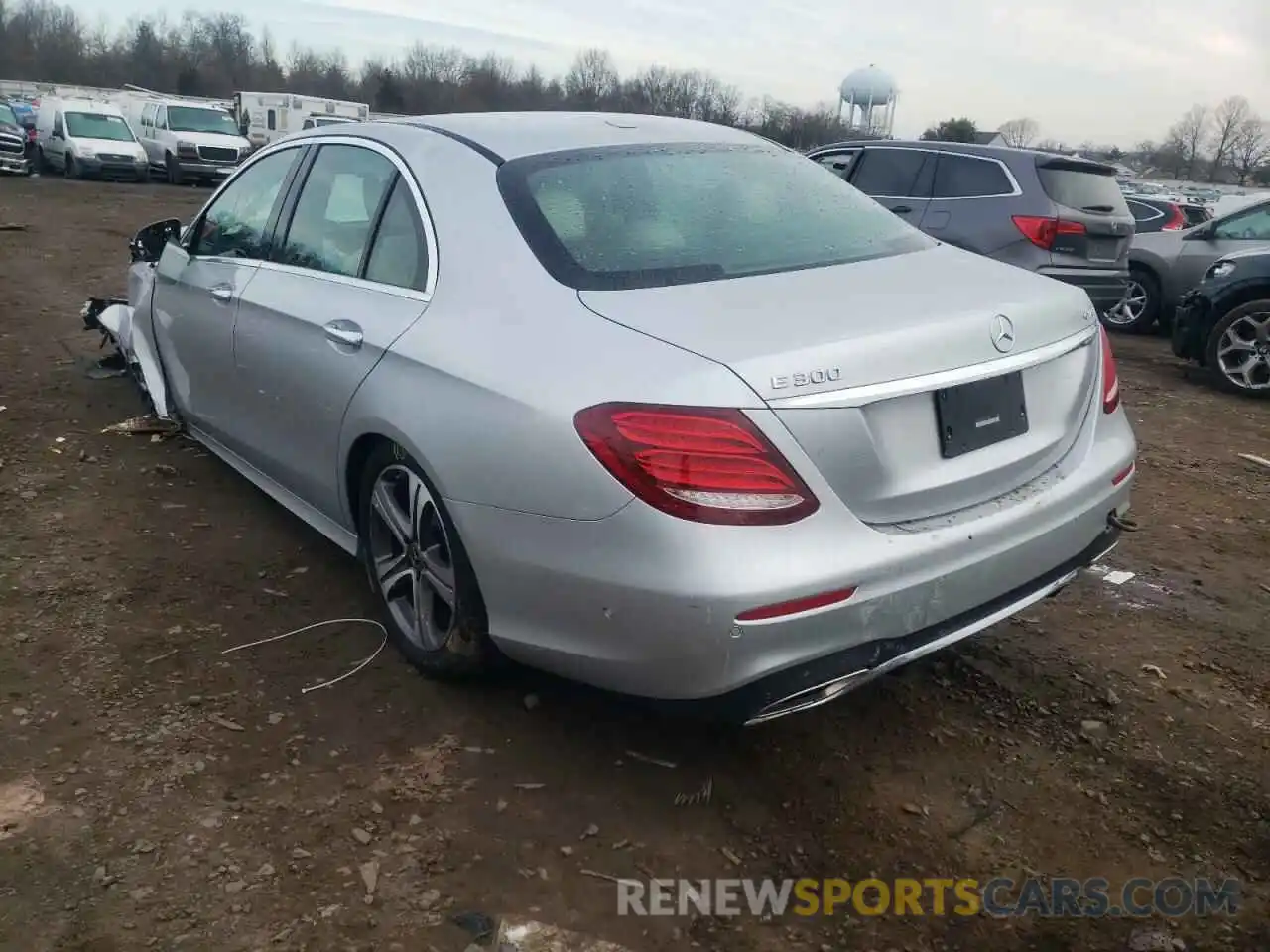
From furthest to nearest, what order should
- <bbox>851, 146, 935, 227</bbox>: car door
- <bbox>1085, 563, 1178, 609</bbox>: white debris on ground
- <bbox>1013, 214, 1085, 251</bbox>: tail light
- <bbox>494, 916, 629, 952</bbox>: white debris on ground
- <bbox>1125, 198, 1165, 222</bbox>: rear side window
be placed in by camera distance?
1. <bbox>1125, 198, 1165, 222</bbox>: rear side window
2. <bbox>851, 146, 935, 227</bbox>: car door
3. <bbox>1013, 214, 1085, 251</bbox>: tail light
4. <bbox>1085, 563, 1178, 609</bbox>: white debris on ground
5. <bbox>494, 916, 629, 952</bbox>: white debris on ground

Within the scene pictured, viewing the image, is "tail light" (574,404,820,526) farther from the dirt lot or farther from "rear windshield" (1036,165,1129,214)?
"rear windshield" (1036,165,1129,214)

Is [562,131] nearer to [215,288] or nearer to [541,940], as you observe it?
[215,288]

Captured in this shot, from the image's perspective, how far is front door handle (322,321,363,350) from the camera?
323 centimetres

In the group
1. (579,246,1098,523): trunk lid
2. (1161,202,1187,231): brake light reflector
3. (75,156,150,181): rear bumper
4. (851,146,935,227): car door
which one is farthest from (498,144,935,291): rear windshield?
(75,156,150,181): rear bumper

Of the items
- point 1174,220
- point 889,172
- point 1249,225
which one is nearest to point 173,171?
point 889,172

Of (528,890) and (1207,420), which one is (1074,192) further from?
(528,890)

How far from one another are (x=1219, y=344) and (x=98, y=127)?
25.3 m

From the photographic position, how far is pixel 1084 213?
8.70 meters

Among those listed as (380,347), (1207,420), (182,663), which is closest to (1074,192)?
(1207,420)

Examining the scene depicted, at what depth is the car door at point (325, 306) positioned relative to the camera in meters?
3.23

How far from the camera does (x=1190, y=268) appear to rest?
Answer: 1051cm

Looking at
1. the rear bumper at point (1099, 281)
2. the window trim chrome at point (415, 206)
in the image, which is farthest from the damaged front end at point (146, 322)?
the rear bumper at point (1099, 281)

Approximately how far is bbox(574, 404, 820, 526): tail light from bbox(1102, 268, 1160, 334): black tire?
9613mm

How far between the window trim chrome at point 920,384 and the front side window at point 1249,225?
8.84 m
